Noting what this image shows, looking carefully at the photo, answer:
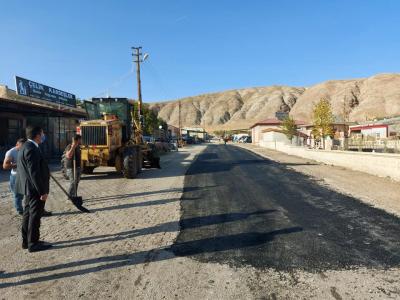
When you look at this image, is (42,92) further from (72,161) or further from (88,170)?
(72,161)

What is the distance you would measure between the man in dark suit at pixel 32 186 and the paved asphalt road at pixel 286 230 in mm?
2126

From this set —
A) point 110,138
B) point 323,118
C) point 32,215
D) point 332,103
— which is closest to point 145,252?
point 32,215

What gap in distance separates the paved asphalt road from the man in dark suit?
213cm

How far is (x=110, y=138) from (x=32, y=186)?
935 cm

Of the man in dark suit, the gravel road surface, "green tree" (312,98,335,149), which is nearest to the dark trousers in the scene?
the man in dark suit

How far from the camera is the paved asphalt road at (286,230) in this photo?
5.37 metres

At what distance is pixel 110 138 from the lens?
14.9 meters

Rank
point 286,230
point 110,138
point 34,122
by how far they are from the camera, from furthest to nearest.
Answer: point 34,122 < point 110,138 < point 286,230

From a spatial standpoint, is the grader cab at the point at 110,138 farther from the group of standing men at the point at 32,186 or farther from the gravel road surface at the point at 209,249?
the group of standing men at the point at 32,186

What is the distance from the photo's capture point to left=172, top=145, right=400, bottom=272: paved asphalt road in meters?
5.37

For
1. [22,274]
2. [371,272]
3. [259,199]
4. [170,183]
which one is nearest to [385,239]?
[371,272]

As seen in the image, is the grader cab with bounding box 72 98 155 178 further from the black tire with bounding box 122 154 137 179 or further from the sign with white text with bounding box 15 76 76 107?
the sign with white text with bounding box 15 76 76 107

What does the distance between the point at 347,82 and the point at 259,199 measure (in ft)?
527

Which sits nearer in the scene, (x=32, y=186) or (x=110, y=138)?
(x=32, y=186)
